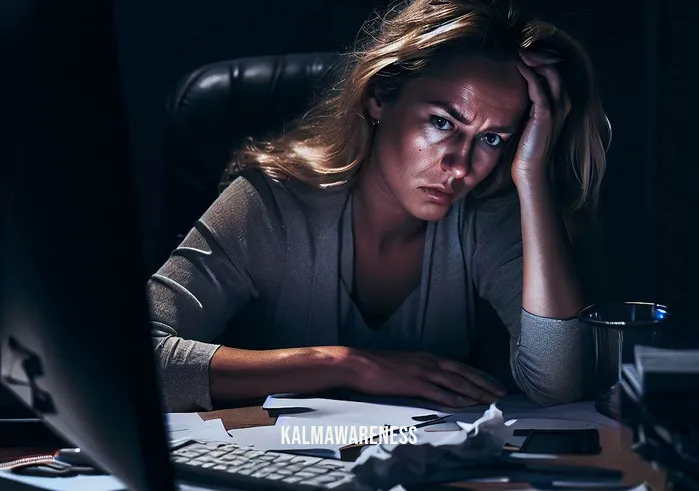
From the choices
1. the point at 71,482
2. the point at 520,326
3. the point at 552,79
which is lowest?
the point at 71,482

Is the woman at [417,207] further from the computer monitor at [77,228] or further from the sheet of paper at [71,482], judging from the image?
the computer monitor at [77,228]

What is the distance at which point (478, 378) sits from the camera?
123 centimetres

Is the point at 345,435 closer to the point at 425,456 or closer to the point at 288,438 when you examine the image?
the point at 288,438

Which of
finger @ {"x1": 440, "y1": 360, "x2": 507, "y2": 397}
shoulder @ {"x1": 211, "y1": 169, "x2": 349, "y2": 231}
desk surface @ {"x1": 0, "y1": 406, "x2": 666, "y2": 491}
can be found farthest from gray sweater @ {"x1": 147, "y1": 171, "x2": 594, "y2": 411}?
desk surface @ {"x1": 0, "y1": 406, "x2": 666, "y2": 491}

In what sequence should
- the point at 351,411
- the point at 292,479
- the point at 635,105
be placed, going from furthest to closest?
the point at 635,105, the point at 351,411, the point at 292,479

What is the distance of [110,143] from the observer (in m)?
0.59

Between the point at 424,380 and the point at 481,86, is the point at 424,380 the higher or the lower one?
the lower one

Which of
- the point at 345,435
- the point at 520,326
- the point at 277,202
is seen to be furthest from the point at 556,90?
the point at 345,435

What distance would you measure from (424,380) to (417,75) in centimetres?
60

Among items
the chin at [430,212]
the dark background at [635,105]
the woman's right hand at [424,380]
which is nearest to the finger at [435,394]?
the woman's right hand at [424,380]

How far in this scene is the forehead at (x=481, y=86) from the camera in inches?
59.2

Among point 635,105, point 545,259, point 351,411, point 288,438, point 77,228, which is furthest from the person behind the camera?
point 635,105

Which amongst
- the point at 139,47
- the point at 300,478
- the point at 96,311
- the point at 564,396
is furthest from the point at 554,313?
the point at 139,47

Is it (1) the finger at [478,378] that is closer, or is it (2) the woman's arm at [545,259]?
(1) the finger at [478,378]
